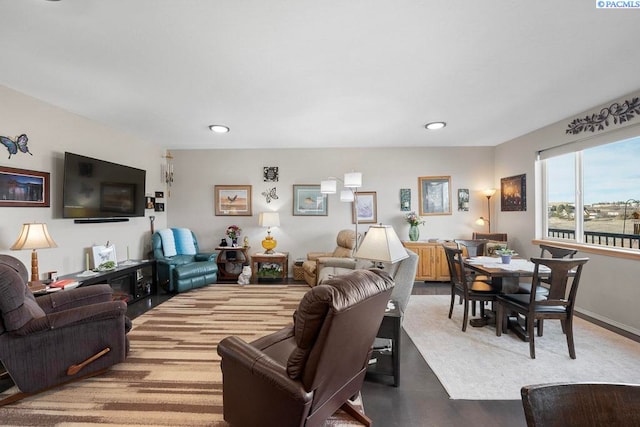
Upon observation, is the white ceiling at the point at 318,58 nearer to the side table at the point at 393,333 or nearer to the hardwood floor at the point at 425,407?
the side table at the point at 393,333

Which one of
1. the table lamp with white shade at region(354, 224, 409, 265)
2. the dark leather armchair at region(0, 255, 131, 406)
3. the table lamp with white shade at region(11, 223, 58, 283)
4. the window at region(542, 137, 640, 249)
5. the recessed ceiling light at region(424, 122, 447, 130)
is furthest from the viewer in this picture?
the recessed ceiling light at region(424, 122, 447, 130)

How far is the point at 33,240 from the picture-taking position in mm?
2682

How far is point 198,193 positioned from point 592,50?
19.5 feet

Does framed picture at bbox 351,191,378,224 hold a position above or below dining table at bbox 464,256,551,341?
above

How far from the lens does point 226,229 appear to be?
561 centimetres

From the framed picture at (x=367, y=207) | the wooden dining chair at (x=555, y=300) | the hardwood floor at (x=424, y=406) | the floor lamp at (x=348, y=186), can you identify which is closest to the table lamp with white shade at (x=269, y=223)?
the floor lamp at (x=348, y=186)

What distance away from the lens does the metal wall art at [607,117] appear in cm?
302

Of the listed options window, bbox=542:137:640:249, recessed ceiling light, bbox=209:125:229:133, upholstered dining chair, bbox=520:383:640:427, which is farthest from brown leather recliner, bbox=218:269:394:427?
window, bbox=542:137:640:249

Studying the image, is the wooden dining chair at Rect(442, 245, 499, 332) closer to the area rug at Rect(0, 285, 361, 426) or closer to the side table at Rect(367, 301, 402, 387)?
the side table at Rect(367, 301, 402, 387)

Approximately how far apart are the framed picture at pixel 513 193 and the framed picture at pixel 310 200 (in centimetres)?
342

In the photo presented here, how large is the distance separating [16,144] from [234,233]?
3.14 metres

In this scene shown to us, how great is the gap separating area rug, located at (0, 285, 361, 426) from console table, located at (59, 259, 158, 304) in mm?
653

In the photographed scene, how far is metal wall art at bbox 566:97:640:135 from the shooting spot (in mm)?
3017

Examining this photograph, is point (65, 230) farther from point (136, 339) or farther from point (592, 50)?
point (592, 50)
